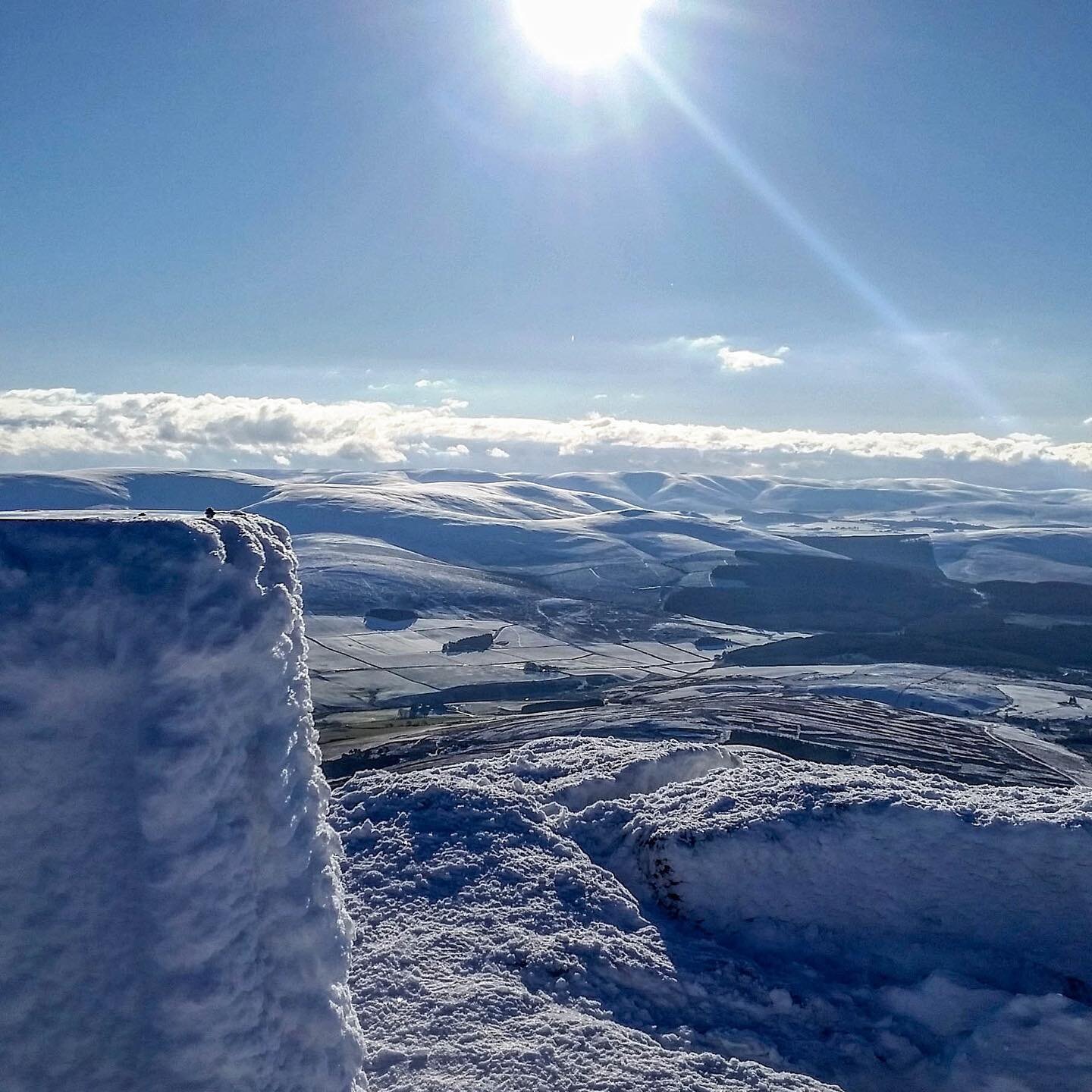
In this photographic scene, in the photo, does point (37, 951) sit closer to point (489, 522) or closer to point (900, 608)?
point (900, 608)

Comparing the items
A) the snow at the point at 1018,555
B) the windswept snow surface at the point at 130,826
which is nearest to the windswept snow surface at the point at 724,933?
the windswept snow surface at the point at 130,826

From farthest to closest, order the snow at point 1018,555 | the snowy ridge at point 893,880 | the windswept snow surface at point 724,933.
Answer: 1. the snow at point 1018,555
2. the snowy ridge at point 893,880
3. the windswept snow surface at point 724,933

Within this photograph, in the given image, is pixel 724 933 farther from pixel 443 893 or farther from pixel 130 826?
pixel 130 826

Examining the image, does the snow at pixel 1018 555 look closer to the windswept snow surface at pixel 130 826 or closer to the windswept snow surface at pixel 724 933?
the windswept snow surface at pixel 724 933

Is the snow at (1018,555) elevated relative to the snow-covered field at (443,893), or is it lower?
lower

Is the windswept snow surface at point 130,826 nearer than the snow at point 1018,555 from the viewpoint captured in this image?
Yes

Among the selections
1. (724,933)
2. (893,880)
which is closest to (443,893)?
(724,933)

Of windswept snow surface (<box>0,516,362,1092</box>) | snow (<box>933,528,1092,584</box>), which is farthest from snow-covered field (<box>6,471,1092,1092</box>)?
snow (<box>933,528,1092,584</box>)

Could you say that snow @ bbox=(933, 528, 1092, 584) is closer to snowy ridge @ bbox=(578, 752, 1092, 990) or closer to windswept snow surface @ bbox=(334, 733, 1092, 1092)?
snowy ridge @ bbox=(578, 752, 1092, 990)
